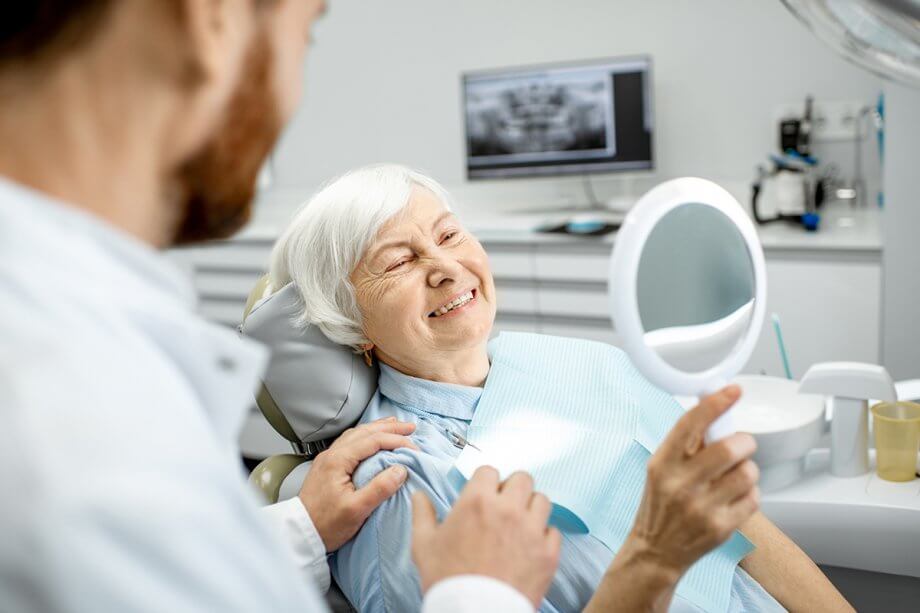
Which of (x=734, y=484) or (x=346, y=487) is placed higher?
(x=734, y=484)

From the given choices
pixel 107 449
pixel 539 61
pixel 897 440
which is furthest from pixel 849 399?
pixel 539 61

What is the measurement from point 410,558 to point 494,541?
1.38 feet

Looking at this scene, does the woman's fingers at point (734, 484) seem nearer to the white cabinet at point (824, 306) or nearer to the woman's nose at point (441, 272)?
the woman's nose at point (441, 272)

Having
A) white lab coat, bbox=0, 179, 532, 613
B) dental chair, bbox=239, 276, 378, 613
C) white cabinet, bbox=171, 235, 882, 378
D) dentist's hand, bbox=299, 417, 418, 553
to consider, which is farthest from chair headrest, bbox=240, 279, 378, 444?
white cabinet, bbox=171, 235, 882, 378

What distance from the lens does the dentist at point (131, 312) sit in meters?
0.49

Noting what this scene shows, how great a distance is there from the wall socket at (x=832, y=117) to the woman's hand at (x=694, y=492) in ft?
9.18

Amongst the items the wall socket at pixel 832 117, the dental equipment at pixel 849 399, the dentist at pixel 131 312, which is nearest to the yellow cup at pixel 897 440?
the dental equipment at pixel 849 399

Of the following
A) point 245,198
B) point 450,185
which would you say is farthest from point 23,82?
point 450,185

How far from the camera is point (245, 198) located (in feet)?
2.35

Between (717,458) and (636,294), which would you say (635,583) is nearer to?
(717,458)

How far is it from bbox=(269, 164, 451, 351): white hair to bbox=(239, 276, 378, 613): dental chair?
3 centimetres

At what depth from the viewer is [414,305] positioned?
1474 mm

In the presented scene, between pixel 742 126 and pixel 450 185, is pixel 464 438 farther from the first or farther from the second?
pixel 450 185

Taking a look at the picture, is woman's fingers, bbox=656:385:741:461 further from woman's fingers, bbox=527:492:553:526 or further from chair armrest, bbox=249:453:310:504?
chair armrest, bbox=249:453:310:504
